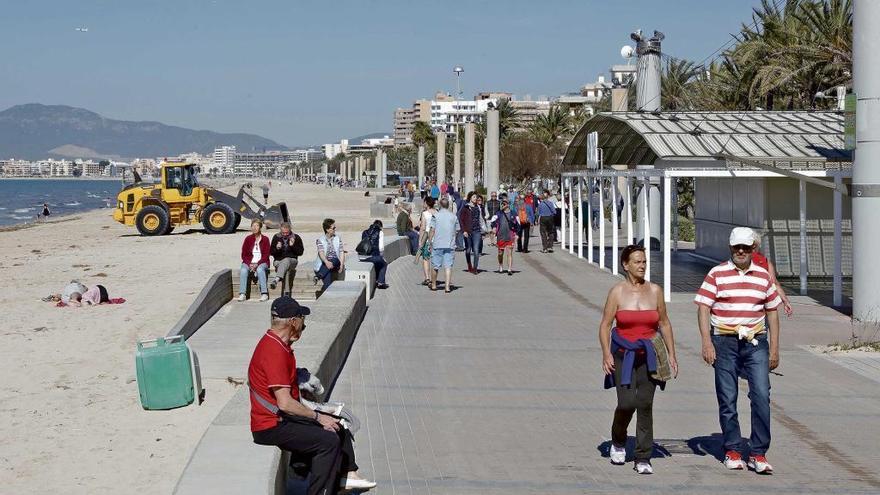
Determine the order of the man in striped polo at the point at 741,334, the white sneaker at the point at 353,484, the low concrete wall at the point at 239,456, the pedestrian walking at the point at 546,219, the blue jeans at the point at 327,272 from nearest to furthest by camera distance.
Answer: the low concrete wall at the point at 239,456 < the white sneaker at the point at 353,484 < the man in striped polo at the point at 741,334 < the blue jeans at the point at 327,272 < the pedestrian walking at the point at 546,219

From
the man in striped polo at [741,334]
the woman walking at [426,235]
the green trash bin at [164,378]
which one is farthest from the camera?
the woman walking at [426,235]

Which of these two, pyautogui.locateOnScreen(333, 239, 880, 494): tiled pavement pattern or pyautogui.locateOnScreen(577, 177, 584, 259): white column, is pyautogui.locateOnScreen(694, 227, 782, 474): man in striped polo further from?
pyautogui.locateOnScreen(577, 177, 584, 259): white column

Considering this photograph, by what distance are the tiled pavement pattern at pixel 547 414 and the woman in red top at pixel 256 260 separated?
3.75m

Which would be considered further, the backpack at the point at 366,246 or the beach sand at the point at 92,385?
the backpack at the point at 366,246

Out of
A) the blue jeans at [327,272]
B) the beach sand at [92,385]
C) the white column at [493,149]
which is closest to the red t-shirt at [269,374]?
the beach sand at [92,385]

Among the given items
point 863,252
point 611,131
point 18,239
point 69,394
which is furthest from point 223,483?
point 18,239

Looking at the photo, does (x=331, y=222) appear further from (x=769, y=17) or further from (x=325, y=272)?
(x=769, y=17)

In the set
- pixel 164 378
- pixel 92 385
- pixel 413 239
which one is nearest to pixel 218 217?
pixel 413 239

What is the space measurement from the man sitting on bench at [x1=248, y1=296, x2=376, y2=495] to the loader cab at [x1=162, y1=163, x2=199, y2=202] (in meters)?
32.5

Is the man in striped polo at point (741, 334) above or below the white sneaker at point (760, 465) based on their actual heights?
above

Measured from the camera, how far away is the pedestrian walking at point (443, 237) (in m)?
17.8

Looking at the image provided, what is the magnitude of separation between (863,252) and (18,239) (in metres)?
34.5

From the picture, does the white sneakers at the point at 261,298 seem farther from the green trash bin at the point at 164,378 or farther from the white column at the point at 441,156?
the white column at the point at 441,156

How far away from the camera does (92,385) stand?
11.5 metres
